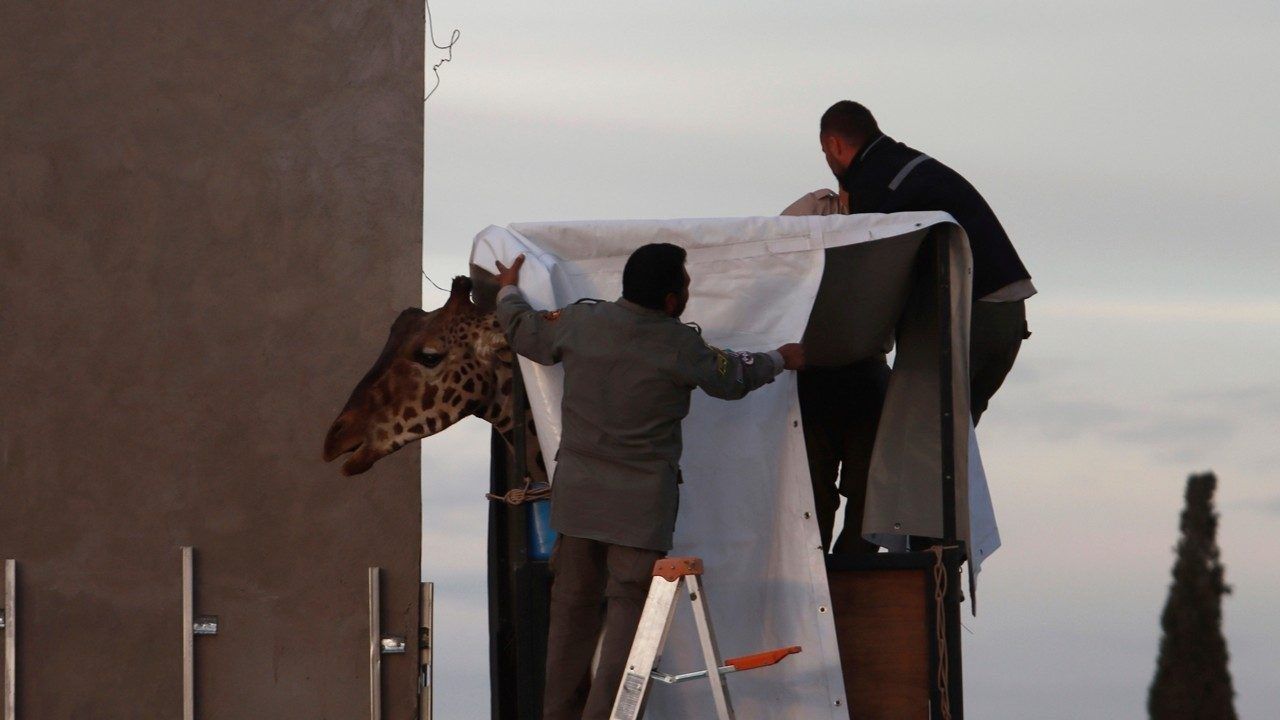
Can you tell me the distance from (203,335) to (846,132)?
4.13m

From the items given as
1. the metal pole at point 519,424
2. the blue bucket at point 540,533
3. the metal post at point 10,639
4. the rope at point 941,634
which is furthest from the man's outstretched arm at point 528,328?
the metal post at point 10,639

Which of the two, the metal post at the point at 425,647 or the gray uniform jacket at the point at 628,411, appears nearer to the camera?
the gray uniform jacket at the point at 628,411

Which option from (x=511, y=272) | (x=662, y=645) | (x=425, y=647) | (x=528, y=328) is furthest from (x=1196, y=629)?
(x=425, y=647)

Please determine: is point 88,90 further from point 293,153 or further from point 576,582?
point 576,582

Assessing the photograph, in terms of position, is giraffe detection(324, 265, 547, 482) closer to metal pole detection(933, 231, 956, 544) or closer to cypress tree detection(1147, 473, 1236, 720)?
metal pole detection(933, 231, 956, 544)

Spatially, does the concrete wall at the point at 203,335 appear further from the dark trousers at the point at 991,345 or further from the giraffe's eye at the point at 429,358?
the dark trousers at the point at 991,345

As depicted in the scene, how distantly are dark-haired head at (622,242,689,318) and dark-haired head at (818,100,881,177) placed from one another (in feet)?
4.58

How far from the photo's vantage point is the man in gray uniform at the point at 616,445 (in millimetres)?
5496

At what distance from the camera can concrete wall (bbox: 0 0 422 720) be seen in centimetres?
930

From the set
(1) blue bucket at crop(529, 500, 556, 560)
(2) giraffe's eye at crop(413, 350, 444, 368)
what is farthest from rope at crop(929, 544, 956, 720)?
(2) giraffe's eye at crop(413, 350, 444, 368)

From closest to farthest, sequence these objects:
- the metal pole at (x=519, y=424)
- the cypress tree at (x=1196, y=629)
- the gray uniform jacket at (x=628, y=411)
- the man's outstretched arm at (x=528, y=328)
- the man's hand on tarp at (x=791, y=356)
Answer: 1. the cypress tree at (x=1196, y=629)
2. the gray uniform jacket at (x=628, y=411)
3. the man's outstretched arm at (x=528, y=328)
4. the man's hand on tarp at (x=791, y=356)
5. the metal pole at (x=519, y=424)

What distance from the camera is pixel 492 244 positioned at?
6086 mm

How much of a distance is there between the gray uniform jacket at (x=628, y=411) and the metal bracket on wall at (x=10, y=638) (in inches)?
192

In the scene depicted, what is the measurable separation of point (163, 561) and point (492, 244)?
162 inches
